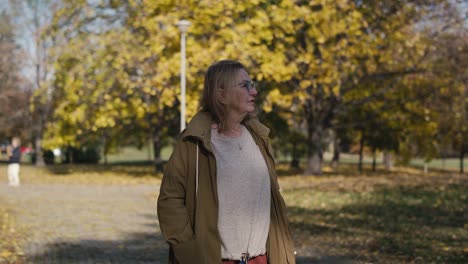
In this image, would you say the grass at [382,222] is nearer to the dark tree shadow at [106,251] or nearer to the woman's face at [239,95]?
the dark tree shadow at [106,251]

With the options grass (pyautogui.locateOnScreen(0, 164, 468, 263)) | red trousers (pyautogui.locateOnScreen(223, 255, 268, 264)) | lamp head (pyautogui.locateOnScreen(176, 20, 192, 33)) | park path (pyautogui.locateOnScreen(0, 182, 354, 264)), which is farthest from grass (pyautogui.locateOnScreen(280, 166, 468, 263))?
red trousers (pyautogui.locateOnScreen(223, 255, 268, 264))

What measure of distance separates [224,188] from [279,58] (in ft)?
71.3

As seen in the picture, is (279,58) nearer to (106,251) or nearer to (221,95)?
(106,251)

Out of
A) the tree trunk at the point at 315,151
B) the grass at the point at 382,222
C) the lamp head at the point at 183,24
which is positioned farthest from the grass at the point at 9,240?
the tree trunk at the point at 315,151

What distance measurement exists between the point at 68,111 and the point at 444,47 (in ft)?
48.6

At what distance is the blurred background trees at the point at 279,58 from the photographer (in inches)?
970

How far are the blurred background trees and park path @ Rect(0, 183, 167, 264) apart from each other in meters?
4.65

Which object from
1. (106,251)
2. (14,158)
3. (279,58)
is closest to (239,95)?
(106,251)

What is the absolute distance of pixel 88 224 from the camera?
1344cm

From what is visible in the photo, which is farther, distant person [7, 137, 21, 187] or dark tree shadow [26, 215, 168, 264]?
distant person [7, 137, 21, 187]

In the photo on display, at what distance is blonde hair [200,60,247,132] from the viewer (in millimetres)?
3480

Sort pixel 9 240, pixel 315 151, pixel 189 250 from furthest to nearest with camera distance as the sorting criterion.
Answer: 1. pixel 315 151
2. pixel 9 240
3. pixel 189 250

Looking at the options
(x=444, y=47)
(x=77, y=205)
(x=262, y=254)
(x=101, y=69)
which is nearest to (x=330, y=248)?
(x=262, y=254)

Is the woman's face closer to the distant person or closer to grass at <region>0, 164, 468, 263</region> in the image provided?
grass at <region>0, 164, 468, 263</region>
